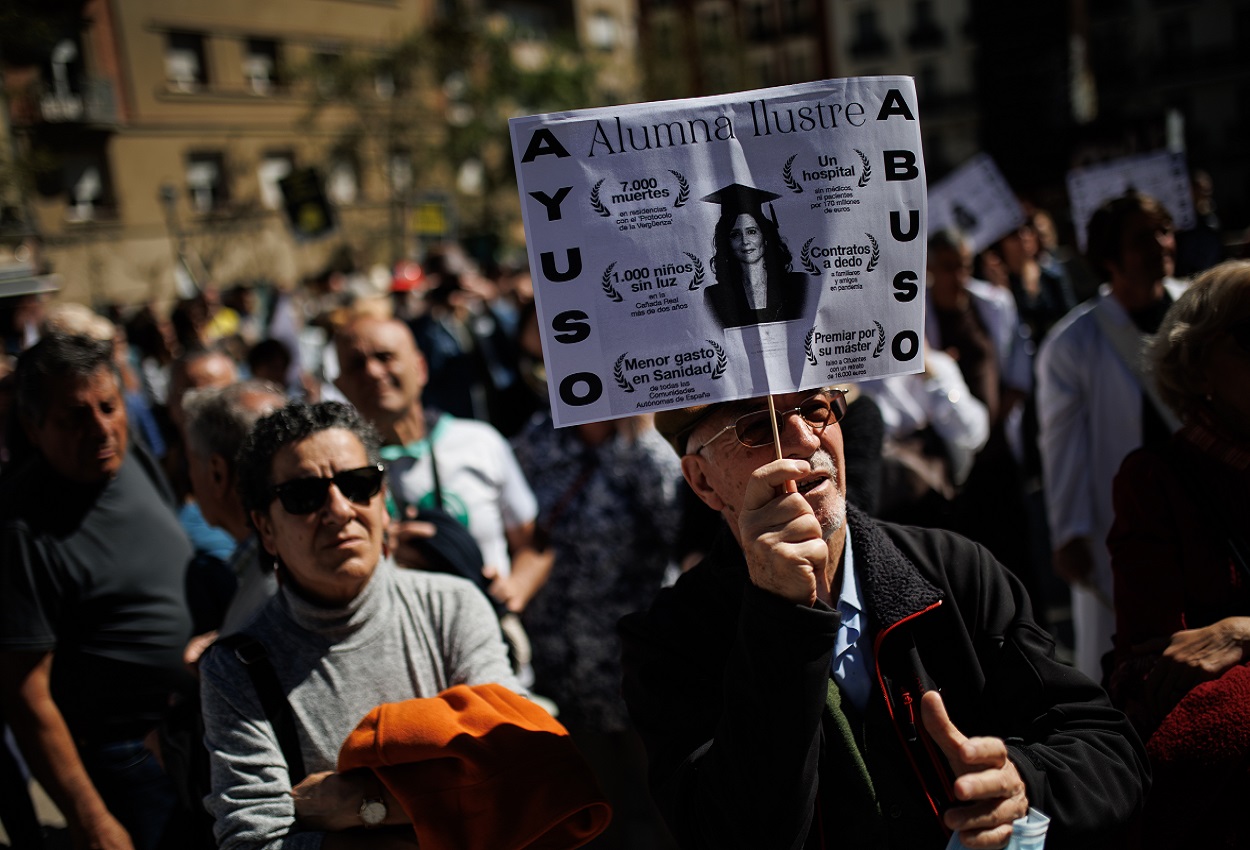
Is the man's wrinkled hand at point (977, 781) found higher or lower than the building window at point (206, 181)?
lower

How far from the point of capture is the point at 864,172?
1888mm

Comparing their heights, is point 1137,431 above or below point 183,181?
below

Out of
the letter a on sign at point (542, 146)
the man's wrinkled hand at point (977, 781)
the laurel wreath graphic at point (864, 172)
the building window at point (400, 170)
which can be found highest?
the building window at point (400, 170)

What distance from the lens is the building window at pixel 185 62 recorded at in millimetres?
29806

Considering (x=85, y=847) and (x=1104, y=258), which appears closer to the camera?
(x=85, y=847)

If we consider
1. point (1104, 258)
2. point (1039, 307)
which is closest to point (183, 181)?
point (1039, 307)

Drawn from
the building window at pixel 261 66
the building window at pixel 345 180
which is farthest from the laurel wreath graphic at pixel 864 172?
the building window at pixel 261 66

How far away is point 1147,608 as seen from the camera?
2.41 m

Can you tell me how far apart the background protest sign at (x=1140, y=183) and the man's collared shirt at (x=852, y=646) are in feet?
11.7

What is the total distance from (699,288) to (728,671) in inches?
25.9

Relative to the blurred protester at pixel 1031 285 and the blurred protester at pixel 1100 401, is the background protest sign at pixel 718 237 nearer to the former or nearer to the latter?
the blurred protester at pixel 1100 401

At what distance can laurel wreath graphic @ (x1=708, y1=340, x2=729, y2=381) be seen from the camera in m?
1.86

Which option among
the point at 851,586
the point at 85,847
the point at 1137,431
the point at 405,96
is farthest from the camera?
the point at 405,96

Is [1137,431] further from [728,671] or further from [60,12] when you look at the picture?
[60,12]
